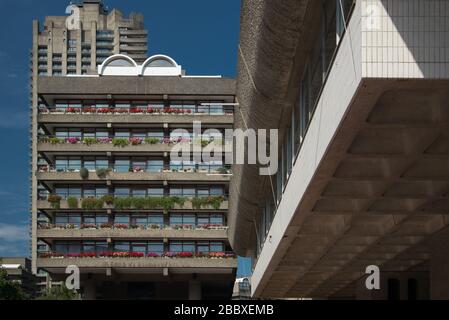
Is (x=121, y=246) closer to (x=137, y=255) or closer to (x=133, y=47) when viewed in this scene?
(x=137, y=255)

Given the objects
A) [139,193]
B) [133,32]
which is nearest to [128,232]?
[139,193]

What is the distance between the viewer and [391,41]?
8.95 meters

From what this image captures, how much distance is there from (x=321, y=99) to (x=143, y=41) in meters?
170

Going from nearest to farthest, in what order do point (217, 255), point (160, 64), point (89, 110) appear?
1. point (217, 255)
2. point (89, 110)
3. point (160, 64)

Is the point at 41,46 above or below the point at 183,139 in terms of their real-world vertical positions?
above

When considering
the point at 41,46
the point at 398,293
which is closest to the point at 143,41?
the point at 41,46

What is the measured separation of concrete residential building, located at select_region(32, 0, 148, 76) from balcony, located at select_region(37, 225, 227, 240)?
356 feet

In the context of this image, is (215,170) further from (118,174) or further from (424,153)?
(424,153)

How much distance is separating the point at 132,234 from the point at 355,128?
55807 millimetres

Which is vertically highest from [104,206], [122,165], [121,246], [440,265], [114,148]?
[114,148]

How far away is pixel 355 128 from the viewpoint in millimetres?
10938

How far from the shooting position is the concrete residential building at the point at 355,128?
29.5ft

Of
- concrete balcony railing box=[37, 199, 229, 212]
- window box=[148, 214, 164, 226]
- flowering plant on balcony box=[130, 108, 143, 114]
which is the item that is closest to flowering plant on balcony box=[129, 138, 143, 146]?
flowering plant on balcony box=[130, 108, 143, 114]

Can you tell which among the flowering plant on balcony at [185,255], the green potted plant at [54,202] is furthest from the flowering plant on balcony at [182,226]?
the green potted plant at [54,202]
